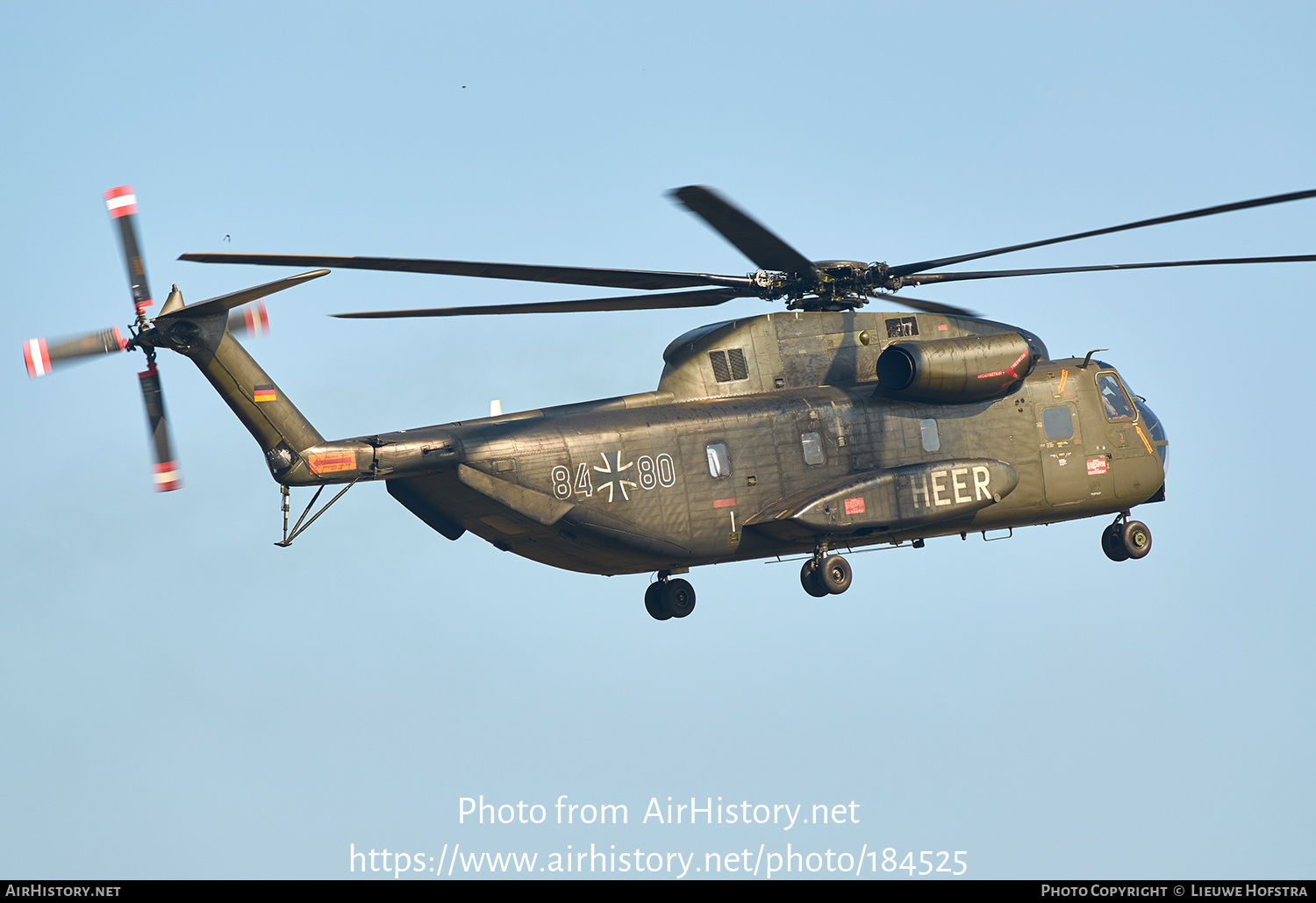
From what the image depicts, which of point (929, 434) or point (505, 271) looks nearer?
point (505, 271)

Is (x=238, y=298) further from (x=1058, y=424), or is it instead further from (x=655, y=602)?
(x=1058, y=424)

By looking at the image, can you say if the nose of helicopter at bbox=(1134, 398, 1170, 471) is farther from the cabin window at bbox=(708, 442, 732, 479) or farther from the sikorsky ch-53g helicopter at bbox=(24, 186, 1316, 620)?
the cabin window at bbox=(708, 442, 732, 479)

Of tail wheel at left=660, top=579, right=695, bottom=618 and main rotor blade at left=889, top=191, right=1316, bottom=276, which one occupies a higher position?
main rotor blade at left=889, top=191, right=1316, bottom=276

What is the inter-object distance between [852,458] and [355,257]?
39.2 ft

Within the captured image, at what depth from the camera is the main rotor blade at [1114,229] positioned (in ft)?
73.0

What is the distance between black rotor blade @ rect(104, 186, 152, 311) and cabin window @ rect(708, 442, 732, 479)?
413 inches

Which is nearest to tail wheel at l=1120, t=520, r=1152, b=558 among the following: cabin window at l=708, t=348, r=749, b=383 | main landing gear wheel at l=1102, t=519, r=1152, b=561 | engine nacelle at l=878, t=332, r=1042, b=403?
main landing gear wheel at l=1102, t=519, r=1152, b=561

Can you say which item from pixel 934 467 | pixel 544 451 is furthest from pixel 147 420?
pixel 934 467

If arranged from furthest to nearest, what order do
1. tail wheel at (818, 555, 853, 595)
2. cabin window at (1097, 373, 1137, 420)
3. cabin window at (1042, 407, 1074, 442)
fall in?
cabin window at (1097, 373, 1137, 420) < cabin window at (1042, 407, 1074, 442) < tail wheel at (818, 555, 853, 595)

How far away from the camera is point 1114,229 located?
24.5m

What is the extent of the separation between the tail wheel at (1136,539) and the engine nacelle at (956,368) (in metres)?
4.64

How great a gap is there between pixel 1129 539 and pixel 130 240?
21.3 m

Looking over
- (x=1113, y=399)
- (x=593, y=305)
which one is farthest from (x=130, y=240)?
(x=1113, y=399)

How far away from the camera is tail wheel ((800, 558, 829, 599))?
29.1 m
